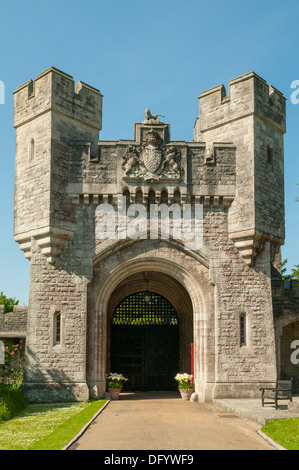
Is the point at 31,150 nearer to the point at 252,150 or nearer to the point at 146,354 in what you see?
the point at 252,150

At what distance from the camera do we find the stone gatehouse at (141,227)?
17.1 m

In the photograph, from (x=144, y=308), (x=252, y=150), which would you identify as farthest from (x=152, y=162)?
(x=144, y=308)

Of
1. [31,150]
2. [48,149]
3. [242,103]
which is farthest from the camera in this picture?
[31,150]

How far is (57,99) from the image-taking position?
17.5 metres

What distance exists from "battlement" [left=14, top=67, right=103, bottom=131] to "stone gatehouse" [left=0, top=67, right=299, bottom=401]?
0.04 m

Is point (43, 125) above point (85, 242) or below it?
above

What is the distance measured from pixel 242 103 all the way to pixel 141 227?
498cm

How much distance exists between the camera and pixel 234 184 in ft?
58.7

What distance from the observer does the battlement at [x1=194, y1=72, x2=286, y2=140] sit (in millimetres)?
17859

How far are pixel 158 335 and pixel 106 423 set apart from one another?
10446mm
